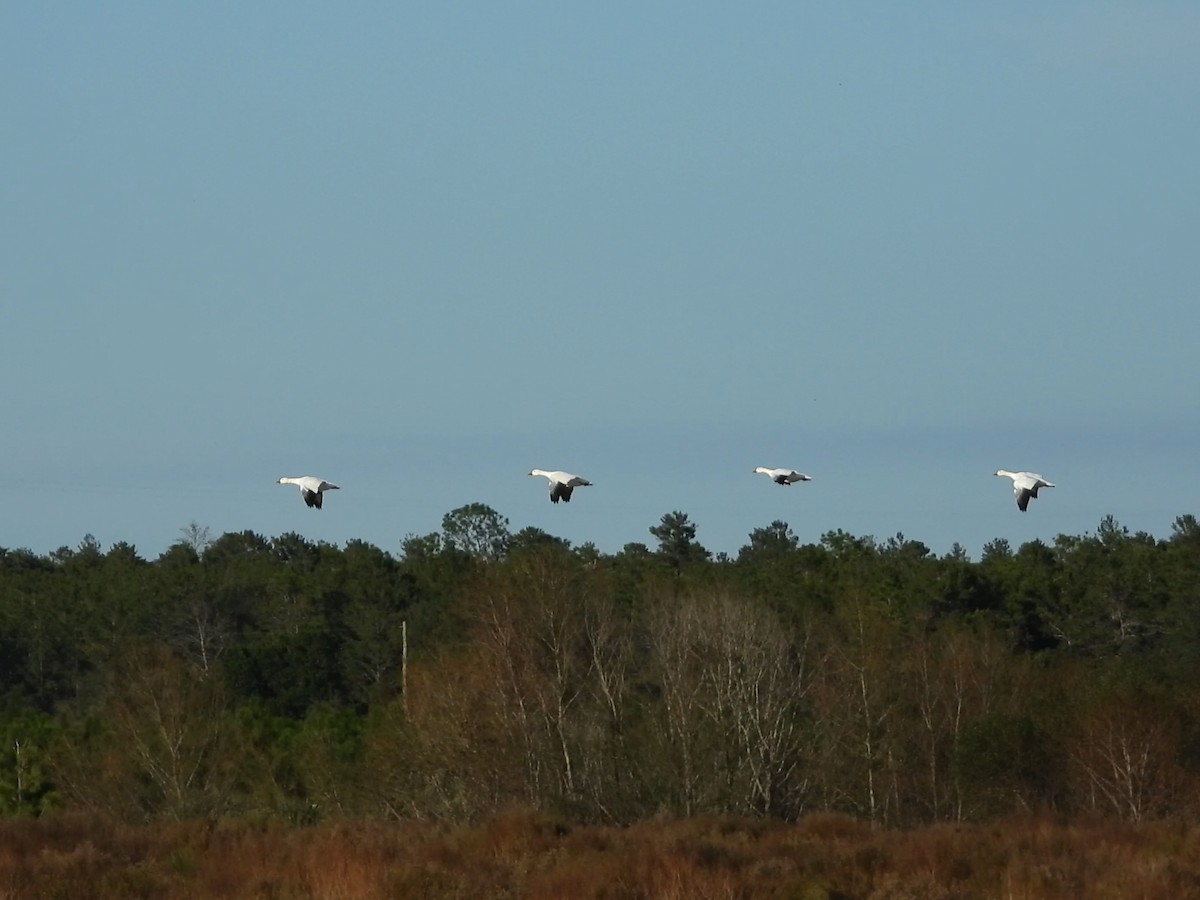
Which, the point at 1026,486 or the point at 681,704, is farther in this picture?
the point at 681,704

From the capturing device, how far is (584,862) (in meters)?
30.1

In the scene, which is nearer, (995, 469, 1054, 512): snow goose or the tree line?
(995, 469, 1054, 512): snow goose

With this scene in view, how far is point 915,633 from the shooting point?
68062 millimetres

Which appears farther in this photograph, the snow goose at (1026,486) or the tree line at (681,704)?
the tree line at (681,704)

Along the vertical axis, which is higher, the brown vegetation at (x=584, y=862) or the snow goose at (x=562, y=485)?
the snow goose at (x=562, y=485)

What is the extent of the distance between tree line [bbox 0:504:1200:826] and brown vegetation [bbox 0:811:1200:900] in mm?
7937

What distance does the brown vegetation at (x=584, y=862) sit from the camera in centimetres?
2919

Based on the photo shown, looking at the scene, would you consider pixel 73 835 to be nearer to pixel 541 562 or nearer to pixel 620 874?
pixel 620 874

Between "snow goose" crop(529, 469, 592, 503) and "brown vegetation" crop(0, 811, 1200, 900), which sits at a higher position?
"snow goose" crop(529, 469, 592, 503)

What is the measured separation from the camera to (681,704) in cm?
5319

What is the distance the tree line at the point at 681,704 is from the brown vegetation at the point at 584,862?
7.94 metres

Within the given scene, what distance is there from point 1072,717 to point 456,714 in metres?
15.1

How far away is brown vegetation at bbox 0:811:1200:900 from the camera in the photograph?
2919 centimetres

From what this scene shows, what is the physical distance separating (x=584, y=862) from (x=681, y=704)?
2315 centimetres
